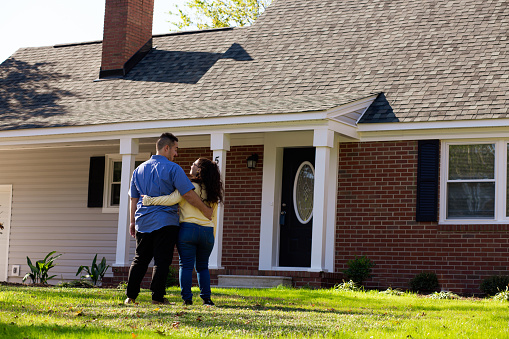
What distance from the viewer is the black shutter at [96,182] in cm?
1566

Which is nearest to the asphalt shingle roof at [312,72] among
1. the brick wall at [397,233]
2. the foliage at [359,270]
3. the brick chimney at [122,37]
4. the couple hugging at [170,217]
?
the brick chimney at [122,37]

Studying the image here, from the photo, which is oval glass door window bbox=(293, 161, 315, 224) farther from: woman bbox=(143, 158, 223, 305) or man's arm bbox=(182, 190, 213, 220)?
man's arm bbox=(182, 190, 213, 220)

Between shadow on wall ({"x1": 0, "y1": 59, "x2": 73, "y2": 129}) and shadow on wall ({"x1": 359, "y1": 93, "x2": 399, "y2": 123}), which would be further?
shadow on wall ({"x1": 0, "y1": 59, "x2": 73, "y2": 129})

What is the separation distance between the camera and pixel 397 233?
12.3 meters

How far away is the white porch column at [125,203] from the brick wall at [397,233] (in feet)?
12.2

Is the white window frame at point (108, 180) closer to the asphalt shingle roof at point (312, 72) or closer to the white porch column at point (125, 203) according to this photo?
the asphalt shingle roof at point (312, 72)

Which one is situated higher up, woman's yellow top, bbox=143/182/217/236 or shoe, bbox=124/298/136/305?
woman's yellow top, bbox=143/182/217/236

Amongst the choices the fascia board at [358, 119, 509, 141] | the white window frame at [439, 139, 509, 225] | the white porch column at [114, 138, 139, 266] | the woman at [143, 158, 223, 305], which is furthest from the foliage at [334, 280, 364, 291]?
the woman at [143, 158, 223, 305]

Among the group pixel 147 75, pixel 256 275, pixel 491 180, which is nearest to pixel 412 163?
pixel 491 180

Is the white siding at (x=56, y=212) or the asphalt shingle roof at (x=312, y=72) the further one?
the white siding at (x=56, y=212)

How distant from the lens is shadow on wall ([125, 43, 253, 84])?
1538cm

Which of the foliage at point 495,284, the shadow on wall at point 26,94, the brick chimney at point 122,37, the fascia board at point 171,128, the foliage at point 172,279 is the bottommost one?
the foliage at point 172,279

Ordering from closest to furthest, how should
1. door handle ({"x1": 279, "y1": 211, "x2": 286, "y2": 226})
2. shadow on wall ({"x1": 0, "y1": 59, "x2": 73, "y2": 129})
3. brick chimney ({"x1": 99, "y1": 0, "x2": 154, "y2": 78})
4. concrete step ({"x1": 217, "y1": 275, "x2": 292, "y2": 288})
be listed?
1. concrete step ({"x1": 217, "y1": 275, "x2": 292, "y2": 288})
2. door handle ({"x1": 279, "y1": 211, "x2": 286, "y2": 226})
3. shadow on wall ({"x1": 0, "y1": 59, "x2": 73, "y2": 129})
4. brick chimney ({"x1": 99, "y1": 0, "x2": 154, "y2": 78})

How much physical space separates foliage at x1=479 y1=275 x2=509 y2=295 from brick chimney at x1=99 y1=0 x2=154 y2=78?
9.11 m
